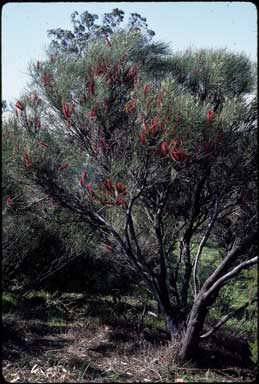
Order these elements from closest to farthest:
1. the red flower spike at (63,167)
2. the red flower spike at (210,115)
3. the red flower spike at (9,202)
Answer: the red flower spike at (210,115) < the red flower spike at (63,167) < the red flower spike at (9,202)

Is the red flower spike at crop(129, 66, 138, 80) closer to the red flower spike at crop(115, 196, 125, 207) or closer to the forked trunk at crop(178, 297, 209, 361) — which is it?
the red flower spike at crop(115, 196, 125, 207)

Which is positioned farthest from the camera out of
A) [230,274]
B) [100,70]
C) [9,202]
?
[9,202]

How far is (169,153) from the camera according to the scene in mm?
3721

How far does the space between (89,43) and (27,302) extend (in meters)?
2.95

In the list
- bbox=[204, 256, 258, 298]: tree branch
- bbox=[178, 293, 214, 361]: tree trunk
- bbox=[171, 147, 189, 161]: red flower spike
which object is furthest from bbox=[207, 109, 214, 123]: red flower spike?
bbox=[178, 293, 214, 361]: tree trunk

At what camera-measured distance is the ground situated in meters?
3.98

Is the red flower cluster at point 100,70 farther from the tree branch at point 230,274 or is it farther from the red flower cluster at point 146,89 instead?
the tree branch at point 230,274

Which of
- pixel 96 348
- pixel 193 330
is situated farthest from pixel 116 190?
pixel 96 348

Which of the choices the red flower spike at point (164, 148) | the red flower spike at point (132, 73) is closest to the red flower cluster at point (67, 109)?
the red flower spike at point (132, 73)

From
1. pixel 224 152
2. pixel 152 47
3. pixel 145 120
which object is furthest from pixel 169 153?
pixel 152 47

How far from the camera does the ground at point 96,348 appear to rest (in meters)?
3.98

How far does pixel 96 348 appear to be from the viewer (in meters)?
4.62

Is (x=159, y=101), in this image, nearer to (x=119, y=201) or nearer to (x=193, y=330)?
(x=119, y=201)

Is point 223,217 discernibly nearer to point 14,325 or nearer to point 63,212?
point 63,212
